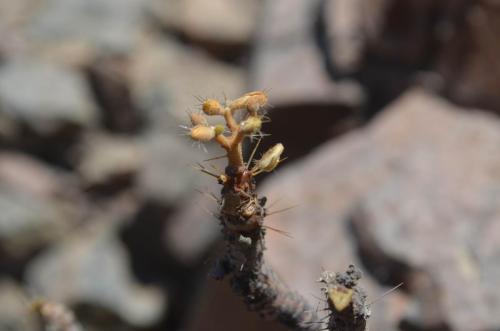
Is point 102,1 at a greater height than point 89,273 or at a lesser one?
greater

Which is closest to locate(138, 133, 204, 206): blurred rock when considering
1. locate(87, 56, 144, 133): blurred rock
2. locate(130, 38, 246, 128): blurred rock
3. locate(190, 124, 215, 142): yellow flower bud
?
locate(130, 38, 246, 128): blurred rock

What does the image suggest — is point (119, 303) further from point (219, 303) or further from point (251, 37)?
point (251, 37)

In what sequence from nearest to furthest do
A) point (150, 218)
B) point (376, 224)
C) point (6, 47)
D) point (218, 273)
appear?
point (218, 273) < point (376, 224) < point (150, 218) < point (6, 47)

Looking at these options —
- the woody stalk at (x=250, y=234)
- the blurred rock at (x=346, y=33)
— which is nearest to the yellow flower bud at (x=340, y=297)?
the woody stalk at (x=250, y=234)

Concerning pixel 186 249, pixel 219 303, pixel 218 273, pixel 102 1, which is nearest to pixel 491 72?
Answer: pixel 219 303

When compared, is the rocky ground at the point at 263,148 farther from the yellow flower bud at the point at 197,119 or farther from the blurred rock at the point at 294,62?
the yellow flower bud at the point at 197,119

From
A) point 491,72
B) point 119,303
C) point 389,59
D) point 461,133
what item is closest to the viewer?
point 461,133

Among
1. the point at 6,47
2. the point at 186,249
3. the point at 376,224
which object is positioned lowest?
the point at 376,224
